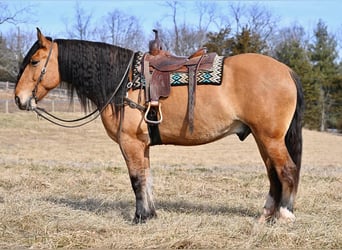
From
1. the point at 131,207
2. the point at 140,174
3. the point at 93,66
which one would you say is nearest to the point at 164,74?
the point at 93,66

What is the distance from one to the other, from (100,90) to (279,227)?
2335 mm

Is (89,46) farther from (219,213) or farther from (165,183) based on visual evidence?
(165,183)

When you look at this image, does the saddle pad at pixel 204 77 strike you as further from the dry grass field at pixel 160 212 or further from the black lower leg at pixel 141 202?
the dry grass field at pixel 160 212

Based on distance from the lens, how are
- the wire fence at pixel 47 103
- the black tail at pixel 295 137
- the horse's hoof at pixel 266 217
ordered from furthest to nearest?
the wire fence at pixel 47 103 < the black tail at pixel 295 137 < the horse's hoof at pixel 266 217

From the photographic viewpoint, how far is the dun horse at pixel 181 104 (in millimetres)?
4492

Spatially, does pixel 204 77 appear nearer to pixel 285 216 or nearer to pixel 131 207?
pixel 285 216

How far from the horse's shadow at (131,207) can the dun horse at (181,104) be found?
48 centimetres

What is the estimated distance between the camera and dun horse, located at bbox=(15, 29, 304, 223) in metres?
4.49

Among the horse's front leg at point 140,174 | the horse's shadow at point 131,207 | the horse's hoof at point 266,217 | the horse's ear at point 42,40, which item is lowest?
the horse's shadow at point 131,207

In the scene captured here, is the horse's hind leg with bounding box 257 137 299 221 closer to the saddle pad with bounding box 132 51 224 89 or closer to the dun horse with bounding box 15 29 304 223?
the dun horse with bounding box 15 29 304 223

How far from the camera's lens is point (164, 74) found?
4.64m

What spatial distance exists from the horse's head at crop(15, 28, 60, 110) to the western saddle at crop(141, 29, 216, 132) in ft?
3.45

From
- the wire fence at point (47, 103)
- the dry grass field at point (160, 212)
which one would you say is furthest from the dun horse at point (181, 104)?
the wire fence at point (47, 103)

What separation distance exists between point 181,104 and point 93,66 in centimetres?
109
